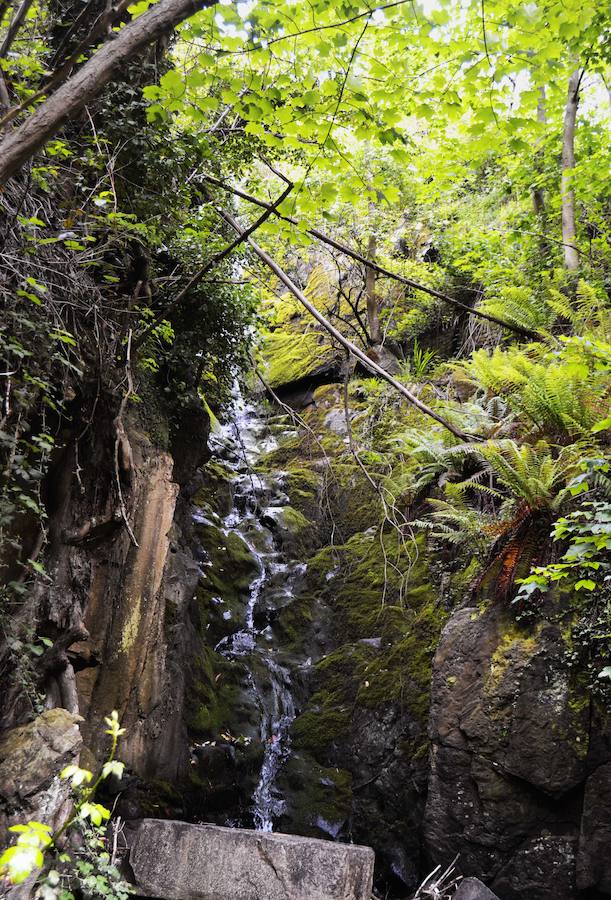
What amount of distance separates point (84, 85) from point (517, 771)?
16.4 feet

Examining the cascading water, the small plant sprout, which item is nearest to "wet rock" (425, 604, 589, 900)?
the cascading water

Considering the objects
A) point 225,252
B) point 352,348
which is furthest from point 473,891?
point 225,252

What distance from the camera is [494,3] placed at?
2.98 meters

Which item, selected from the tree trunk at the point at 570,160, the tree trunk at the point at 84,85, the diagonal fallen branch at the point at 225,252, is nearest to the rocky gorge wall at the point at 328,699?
the diagonal fallen branch at the point at 225,252

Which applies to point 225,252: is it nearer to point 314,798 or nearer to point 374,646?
point 374,646

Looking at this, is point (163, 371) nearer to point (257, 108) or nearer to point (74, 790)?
point (257, 108)

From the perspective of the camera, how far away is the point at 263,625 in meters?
7.58

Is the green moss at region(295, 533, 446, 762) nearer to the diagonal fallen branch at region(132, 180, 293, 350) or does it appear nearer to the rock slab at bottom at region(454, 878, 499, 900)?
the rock slab at bottom at region(454, 878, 499, 900)

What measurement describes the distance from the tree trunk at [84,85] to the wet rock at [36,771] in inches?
122

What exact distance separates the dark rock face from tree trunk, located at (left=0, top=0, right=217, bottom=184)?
4559mm

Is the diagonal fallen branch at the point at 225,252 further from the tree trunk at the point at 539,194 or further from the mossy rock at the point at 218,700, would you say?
the tree trunk at the point at 539,194

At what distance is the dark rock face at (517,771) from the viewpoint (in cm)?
400

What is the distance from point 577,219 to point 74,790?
8.70 metres

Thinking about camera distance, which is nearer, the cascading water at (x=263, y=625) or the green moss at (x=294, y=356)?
the cascading water at (x=263, y=625)
